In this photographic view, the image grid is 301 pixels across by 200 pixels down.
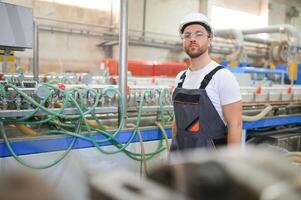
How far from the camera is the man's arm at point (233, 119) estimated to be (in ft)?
4.95

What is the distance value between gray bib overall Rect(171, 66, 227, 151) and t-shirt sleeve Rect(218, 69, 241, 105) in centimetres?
6

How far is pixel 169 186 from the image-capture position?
1.02 feet

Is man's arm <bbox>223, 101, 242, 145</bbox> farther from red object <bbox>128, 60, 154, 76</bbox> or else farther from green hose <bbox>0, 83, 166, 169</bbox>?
red object <bbox>128, 60, 154, 76</bbox>

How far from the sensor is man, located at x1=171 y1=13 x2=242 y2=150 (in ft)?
4.96

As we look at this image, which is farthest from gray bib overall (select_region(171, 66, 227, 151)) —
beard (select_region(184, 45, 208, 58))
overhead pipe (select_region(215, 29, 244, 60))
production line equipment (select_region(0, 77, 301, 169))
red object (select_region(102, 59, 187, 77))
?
overhead pipe (select_region(215, 29, 244, 60))

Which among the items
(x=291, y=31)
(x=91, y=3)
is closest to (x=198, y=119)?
(x=291, y=31)

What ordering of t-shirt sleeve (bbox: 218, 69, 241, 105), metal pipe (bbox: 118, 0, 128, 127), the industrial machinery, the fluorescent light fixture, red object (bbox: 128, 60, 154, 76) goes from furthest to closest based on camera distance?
the fluorescent light fixture < red object (bbox: 128, 60, 154, 76) < metal pipe (bbox: 118, 0, 128, 127) < the industrial machinery < t-shirt sleeve (bbox: 218, 69, 241, 105)

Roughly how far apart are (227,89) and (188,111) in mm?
223

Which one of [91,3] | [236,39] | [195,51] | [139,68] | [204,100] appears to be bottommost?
[204,100]

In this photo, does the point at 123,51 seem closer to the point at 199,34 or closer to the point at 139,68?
the point at 199,34

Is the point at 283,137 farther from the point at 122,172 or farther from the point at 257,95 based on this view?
the point at 122,172

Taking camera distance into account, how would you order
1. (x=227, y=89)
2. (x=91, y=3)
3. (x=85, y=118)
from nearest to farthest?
(x=227, y=89)
(x=85, y=118)
(x=91, y=3)

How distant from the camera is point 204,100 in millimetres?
1523

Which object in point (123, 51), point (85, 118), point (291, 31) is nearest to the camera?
point (85, 118)
